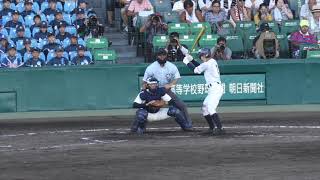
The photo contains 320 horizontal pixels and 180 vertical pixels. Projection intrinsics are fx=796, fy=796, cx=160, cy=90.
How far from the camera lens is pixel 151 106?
16.5m

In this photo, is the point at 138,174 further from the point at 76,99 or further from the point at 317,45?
the point at 317,45

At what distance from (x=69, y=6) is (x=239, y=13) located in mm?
5144

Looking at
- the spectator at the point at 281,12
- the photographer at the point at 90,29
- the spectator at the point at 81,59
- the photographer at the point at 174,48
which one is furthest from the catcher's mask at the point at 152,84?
the spectator at the point at 281,12

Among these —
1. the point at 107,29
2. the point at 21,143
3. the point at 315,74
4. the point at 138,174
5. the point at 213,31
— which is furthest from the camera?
the point at 107,29

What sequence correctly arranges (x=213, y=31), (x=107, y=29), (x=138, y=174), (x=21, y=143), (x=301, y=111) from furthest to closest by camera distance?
(x=107, y=29) → (x=213, y=31) → (x=301, y=111) → (x=21, y=143) → (x=138, y=174)

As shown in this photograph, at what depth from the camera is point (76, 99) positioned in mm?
21797

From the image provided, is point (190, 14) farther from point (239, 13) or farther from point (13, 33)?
point (13, 33)

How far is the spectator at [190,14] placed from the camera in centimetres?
2353

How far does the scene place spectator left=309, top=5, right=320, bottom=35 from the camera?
23.8m

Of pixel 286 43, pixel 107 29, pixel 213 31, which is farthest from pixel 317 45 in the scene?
pixel 107 29

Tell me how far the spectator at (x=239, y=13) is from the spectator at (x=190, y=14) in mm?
949

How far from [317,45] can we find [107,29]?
698 centimetres

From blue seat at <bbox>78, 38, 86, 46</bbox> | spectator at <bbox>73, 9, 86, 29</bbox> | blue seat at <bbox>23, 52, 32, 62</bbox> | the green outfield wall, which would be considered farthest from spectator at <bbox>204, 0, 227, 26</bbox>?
blue seat at <bbox>23, 52, 32, 62</bbox>

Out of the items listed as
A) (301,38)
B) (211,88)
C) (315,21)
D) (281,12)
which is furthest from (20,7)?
(211,88)
